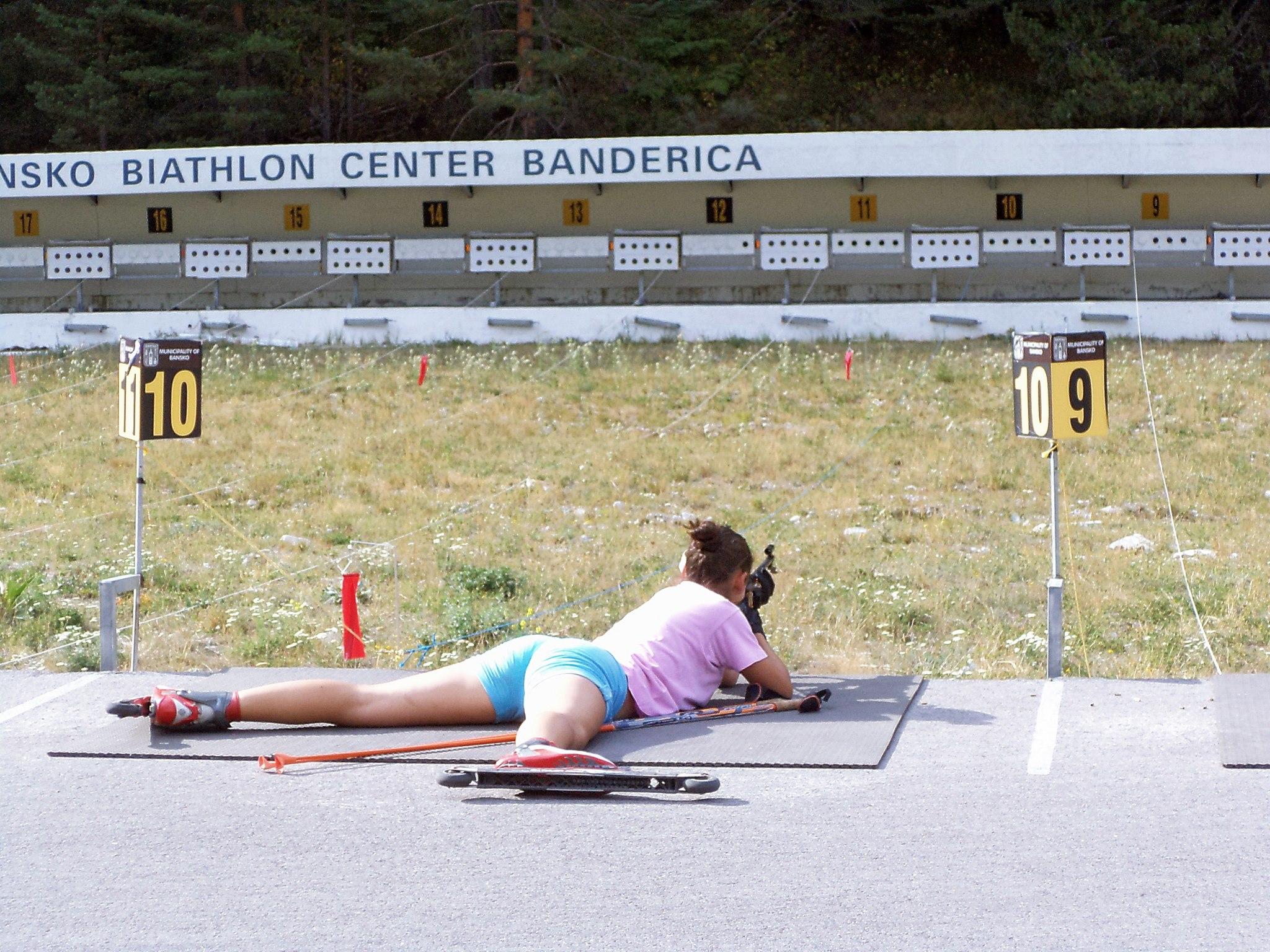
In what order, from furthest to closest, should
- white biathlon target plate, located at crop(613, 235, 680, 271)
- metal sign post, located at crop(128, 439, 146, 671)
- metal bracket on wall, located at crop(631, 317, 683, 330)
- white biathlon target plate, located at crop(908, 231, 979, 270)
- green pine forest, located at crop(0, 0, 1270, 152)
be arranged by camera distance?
green pine forest, located at crop(0, 0, 1270, 152) < white biathlon target plate, located at crop(613, 235, 680, 271) < white biathlon target plate, located at crop(908, 231, 979, 270) < metal bracket on wall, located at crop(631, 317, 683, 330) < metal sign post, located at crop(128, 439, 146, 671)

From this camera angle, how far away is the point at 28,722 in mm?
7359

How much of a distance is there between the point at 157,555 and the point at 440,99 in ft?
102

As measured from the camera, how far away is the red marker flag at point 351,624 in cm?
924

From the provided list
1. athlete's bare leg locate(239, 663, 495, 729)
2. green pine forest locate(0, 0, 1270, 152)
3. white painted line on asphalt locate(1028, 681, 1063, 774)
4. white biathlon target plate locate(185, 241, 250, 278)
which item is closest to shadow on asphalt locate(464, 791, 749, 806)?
athlete's bare leg locate(239, 663, 495, 729)

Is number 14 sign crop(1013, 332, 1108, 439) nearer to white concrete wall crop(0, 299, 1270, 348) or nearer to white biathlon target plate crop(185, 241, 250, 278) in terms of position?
white concrete wall crop(0, 299, 1270, 348)

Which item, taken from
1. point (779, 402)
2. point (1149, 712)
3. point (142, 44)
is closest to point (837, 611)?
point (1149, 712)

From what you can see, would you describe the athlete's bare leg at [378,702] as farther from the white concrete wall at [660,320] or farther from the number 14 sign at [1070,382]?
the white concrete wall at [660,320]

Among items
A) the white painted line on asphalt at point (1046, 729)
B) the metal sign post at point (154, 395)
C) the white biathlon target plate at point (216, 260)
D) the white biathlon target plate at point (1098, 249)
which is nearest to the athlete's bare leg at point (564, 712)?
the white painted line on asphalt at point (1046, 729)

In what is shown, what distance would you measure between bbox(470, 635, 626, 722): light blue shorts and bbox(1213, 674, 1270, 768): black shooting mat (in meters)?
2.45

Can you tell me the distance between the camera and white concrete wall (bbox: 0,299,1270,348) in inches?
905

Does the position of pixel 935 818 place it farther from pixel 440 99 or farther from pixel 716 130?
pixel 440 99

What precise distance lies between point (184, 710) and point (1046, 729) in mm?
3754

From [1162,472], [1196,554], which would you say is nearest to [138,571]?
[1196,554]

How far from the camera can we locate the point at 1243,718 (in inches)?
267
